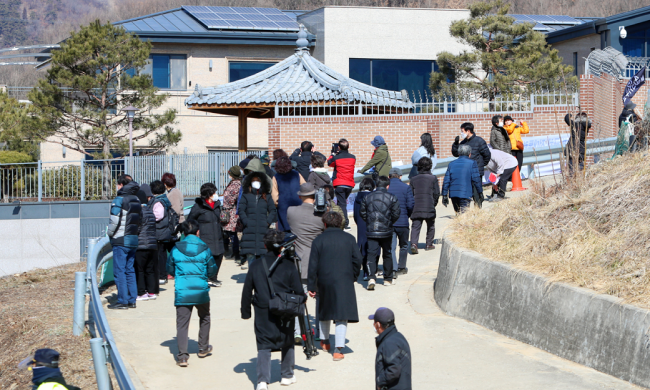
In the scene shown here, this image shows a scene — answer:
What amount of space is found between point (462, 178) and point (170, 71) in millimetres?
22070

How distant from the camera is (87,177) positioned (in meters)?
21.7

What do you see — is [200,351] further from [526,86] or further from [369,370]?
[526,86]

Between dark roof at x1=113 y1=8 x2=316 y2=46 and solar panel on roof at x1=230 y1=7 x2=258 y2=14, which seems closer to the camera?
dark roof at x1=113 y1=8 x2=316 y2=46

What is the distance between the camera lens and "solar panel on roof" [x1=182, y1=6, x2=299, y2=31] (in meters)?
32.9

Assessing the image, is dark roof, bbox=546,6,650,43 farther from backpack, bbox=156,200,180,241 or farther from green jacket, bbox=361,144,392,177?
backpack, bbox=156,200,180,241

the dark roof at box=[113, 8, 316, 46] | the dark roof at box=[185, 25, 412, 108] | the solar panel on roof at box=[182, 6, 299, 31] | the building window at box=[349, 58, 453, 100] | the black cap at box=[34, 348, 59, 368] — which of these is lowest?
the black cap at box=[34, 348, 59, 368]

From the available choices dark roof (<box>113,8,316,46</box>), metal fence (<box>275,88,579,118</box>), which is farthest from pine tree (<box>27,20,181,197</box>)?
metal fence (<box>275,88,579,118</box>)

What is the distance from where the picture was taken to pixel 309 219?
8.94m

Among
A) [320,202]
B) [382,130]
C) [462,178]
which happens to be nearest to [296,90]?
[382,130]

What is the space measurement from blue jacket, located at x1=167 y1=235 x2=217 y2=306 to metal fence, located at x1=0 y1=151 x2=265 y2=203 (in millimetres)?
12779

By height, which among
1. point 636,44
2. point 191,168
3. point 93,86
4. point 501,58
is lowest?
point 191,168

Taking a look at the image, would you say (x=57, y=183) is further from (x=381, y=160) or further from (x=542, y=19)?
(x=542, y=19)

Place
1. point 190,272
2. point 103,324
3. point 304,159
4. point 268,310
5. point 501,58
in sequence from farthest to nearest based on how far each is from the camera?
1. point 501,58
2. point 304,159
3. point 190,272
4. point 268,310
5. point 103,324

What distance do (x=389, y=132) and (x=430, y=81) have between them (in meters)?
11.0
